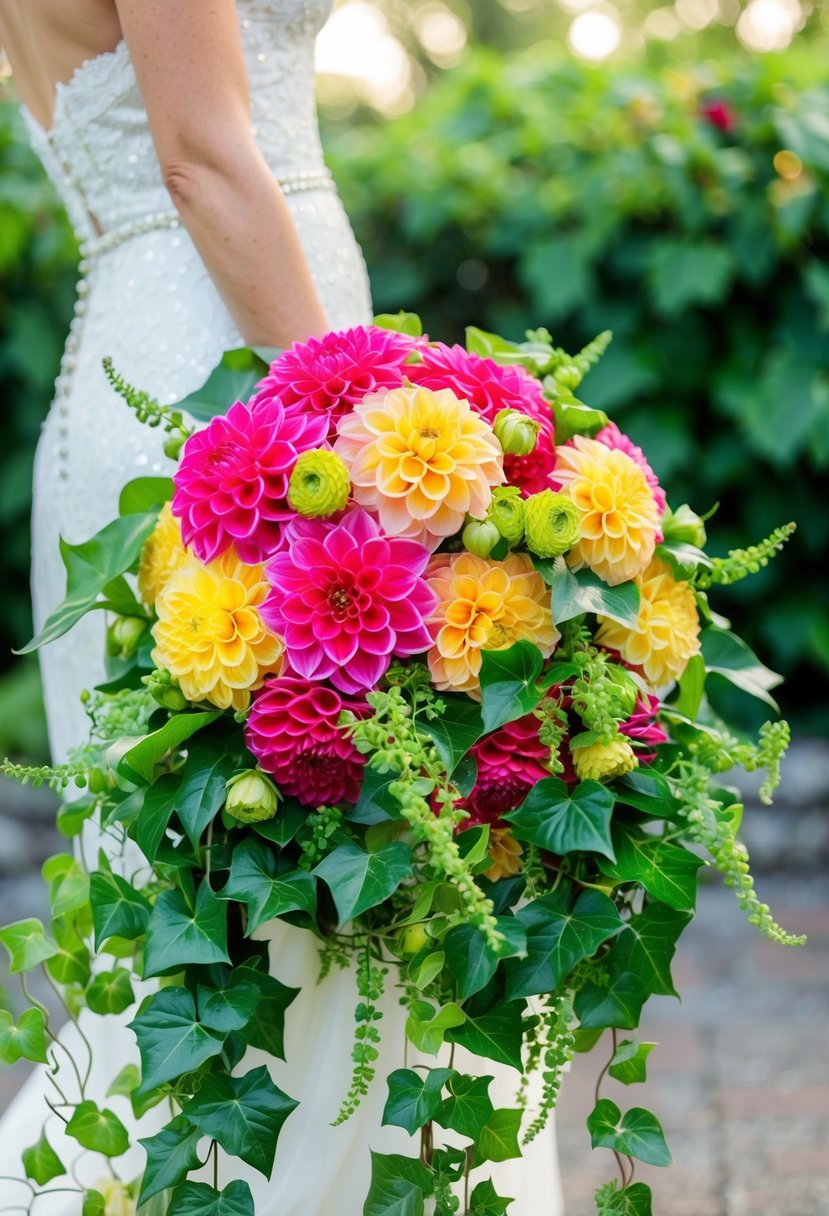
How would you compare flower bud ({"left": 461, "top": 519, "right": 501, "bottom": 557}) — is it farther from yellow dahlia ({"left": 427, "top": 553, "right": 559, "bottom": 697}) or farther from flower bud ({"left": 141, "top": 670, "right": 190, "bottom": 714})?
flower bud ({"left": 141, "top": 670, "right": 190, "bottom": 714})

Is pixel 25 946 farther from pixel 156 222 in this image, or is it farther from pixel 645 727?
pixel 156 222

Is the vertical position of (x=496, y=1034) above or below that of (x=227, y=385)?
below

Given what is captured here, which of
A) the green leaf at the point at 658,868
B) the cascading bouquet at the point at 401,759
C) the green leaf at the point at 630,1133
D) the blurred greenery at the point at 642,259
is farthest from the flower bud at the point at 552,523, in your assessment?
the blurred greenery at the point at 642,259

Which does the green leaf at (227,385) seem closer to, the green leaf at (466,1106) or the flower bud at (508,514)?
the flower bud at (508,514)

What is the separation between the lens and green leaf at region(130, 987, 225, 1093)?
4.48 ft

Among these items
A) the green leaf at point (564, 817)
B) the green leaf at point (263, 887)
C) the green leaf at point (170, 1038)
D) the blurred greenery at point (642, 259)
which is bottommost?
the blurred greenery at point (642, 259)

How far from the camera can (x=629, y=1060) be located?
4.90ft

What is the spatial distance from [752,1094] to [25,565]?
3060 millimetres

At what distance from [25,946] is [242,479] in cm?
69

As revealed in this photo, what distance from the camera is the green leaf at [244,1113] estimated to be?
138 cm

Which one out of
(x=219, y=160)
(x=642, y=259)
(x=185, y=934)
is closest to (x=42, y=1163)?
(x=185, y=934)

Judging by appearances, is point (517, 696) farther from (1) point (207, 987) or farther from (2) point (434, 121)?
(2) point (434, 121)

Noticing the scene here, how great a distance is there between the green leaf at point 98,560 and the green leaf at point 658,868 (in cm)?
69

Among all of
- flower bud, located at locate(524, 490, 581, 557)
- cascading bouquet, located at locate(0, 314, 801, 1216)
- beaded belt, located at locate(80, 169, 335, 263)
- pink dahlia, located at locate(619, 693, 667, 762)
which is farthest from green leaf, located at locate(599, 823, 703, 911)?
beaded belt, located at locate(80, 169, 335, 263)
